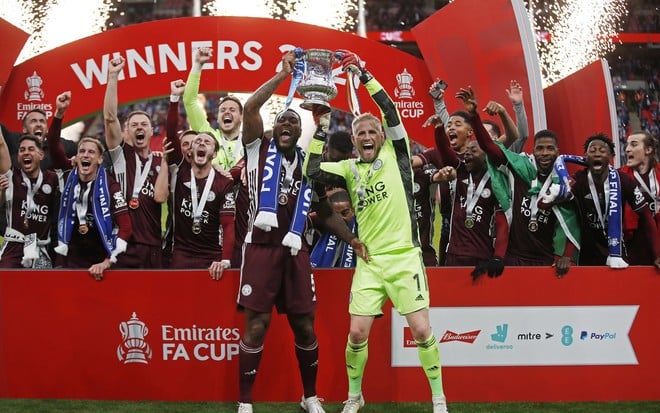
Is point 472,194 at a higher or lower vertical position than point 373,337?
higher

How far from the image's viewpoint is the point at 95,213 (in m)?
5.33

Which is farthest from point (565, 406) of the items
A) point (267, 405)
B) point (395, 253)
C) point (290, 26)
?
point (290, 26)

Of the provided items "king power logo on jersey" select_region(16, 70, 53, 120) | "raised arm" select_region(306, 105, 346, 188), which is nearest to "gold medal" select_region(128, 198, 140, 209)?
"raised arm" select_region(306, 105, 346, 188)

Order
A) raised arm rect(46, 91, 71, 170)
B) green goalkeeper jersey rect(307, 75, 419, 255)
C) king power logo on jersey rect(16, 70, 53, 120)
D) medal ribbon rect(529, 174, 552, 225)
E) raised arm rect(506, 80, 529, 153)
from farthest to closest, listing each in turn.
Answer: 1. king power logo on jersey rect(16, 70, 53, 120)
2. raised arm rect(506, 80, 529, 153)
3. raised arm rect(46, 91, 71, 170)
4. medal ribbon rect(529, 174, 552, 225)
5. green goalkeeper jersey rect(307, 75, 419, 255)

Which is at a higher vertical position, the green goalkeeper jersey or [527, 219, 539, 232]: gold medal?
the green goalkeeper jersey

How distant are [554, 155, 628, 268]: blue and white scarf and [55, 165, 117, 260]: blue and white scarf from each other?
3099 mm

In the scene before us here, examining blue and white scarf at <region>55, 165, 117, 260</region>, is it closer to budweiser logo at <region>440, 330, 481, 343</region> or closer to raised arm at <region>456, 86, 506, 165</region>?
budweiser logo at <region>440, 330, 481, 343</region>

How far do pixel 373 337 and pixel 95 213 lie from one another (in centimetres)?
210

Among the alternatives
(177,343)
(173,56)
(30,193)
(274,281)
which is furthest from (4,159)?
(173,56)

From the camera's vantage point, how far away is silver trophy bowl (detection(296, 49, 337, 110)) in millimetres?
4469

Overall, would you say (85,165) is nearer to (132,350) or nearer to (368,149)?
(132,350)

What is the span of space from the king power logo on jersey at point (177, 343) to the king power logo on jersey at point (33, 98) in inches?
136

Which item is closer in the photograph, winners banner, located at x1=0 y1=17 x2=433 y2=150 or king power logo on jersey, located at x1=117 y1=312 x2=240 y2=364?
king power logo on jersey, located at x1=117 y1=312 x2=240 y2=364

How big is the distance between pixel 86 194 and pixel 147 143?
69 cm
